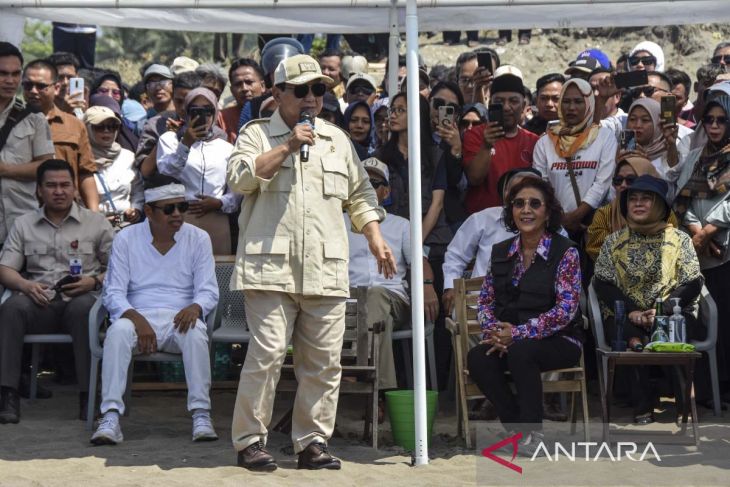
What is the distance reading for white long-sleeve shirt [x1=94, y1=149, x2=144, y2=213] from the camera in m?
8.73

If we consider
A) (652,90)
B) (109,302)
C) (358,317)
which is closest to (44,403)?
(109,302)

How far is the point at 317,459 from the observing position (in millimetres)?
6109

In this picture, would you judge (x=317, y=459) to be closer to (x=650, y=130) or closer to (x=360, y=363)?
(x=360, y=363)

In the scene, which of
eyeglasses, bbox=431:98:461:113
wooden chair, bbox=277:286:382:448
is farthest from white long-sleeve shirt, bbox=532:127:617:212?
wooden chair, bbox=277:286:382:448

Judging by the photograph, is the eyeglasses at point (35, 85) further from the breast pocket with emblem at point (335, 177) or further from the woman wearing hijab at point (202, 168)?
the breast pocket with emblem at point (335, 177)

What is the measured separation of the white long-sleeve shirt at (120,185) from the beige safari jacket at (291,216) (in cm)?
285

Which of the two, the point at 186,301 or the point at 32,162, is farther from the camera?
the point at 32,162

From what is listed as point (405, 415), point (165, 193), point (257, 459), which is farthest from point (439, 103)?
point (257, 459)

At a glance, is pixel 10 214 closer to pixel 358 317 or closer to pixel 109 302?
pixel 109 302

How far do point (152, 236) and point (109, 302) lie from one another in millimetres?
517

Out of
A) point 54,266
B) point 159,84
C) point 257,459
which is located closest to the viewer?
point 257,459

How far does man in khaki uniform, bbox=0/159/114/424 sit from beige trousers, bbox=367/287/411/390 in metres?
1.80

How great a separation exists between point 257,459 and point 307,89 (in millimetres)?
1843

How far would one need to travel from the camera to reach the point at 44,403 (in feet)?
25.9
